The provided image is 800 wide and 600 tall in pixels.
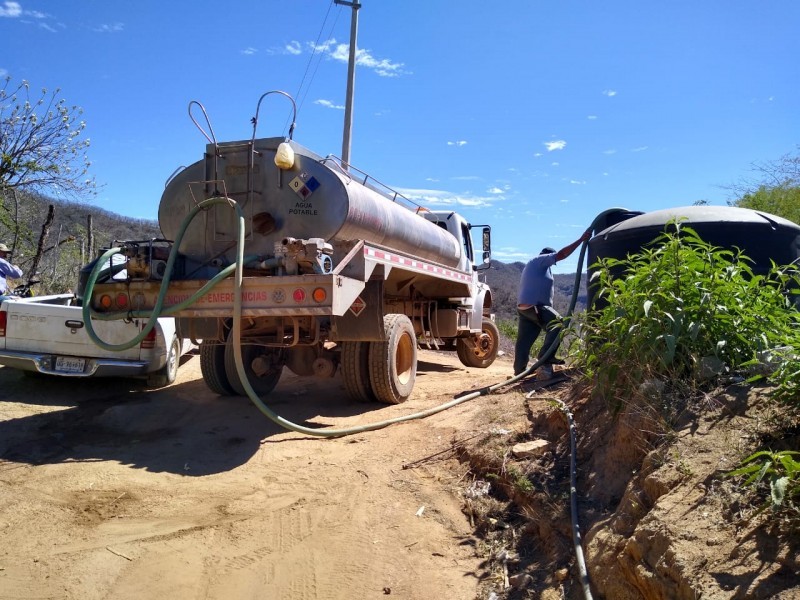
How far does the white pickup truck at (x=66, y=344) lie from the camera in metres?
6.70

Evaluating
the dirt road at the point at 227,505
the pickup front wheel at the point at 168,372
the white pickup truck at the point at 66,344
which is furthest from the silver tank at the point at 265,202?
the dirt road at the point at 227,505

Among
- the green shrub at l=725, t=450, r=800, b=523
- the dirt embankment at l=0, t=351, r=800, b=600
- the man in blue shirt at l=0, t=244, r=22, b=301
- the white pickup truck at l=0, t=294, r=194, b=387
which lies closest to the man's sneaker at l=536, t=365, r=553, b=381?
the dirt embankment at l=0, t=351, r=800, b=600

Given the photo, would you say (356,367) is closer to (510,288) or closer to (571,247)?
(571,247)

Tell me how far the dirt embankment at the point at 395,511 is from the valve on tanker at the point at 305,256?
Result: 1.55 metres

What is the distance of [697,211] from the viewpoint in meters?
4.96

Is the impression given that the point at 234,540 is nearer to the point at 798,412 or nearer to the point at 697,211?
the point at 798,412

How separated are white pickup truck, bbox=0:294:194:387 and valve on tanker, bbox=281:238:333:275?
246cm

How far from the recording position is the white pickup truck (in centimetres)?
670

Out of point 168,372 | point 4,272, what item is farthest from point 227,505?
point 4,272

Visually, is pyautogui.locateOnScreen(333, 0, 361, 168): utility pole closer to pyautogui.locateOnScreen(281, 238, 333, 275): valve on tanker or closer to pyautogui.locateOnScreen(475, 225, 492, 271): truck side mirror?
pyautogui.locateOnScreen(475, 225, 492, 271): truck side mirror

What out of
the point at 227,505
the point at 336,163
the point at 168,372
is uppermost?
the point at 336,163

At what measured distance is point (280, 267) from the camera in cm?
519

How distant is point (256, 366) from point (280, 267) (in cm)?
201

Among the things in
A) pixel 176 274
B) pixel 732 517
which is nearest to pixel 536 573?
pixel 732 517
